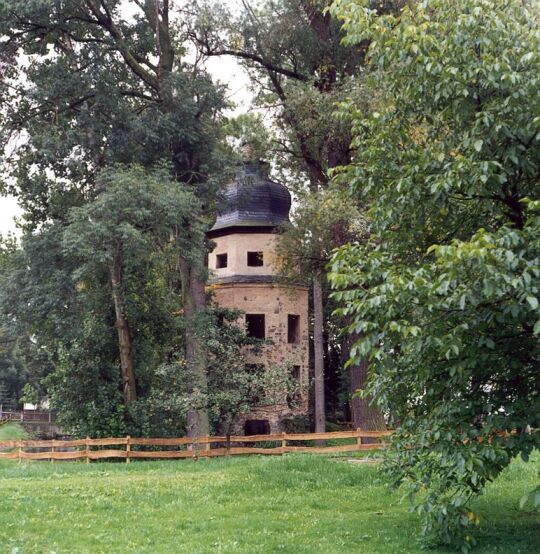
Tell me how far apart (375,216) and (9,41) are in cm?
1824

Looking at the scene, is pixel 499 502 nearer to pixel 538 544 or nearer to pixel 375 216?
pixel 538 544

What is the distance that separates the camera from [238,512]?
11648mm

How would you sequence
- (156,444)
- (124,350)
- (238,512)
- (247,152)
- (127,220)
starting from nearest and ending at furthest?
(238,512) → (127,220) → (156,444) → (124,350) → (247,152)

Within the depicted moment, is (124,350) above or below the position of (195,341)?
below

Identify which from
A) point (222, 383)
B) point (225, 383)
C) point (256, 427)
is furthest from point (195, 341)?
point (256, 427)

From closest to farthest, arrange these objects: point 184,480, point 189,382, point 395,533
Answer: point 395,533 < point 184,480 < point 189,382

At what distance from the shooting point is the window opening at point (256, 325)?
3371 cm

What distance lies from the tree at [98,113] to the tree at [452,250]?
14.3 metres

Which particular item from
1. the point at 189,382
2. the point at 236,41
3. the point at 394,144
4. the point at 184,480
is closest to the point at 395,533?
the point at 394,144

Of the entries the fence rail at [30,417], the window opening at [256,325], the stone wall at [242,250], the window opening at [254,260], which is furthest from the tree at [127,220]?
the fence rail at [30,417]

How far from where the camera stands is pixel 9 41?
2377cm

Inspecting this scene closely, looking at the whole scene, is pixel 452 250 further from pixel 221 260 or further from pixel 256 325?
pixel 221 260

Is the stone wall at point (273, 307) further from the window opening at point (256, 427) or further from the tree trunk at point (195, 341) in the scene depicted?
the tree trunk at point (195, 341)

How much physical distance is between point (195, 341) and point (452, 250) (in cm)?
1882
